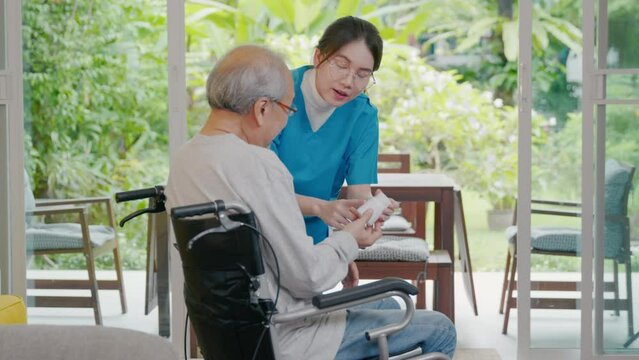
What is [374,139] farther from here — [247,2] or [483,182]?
[483,182]

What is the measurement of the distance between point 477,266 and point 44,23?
14.3 feet

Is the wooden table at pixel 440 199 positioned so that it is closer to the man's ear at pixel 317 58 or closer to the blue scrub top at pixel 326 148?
the blue scrub top at pixel 326 148

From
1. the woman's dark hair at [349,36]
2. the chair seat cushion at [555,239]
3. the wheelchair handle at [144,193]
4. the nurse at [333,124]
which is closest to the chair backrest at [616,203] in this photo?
the chair seat cushion at [555,239]

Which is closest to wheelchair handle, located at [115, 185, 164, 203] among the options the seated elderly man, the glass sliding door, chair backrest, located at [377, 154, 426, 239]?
the seated elderly man

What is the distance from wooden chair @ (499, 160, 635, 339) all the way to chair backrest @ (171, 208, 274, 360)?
223 centimetres

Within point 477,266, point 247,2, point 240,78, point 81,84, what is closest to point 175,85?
point 81,84

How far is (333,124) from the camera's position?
286 centimetres

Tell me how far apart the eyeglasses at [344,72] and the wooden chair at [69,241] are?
79.7 inches

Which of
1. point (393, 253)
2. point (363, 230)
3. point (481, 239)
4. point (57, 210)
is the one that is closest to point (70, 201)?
point (57, 210)

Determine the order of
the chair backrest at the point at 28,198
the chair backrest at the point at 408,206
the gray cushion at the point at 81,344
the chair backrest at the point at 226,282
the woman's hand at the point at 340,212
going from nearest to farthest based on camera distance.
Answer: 1. the gray cushion at the point at 81,344
2. the chair backrest at the point at 226,282
3. the woman's hand at the point at 340,212
4. the chair backrest at the point at 28,198
5. the chair backrest at the point at 408,206

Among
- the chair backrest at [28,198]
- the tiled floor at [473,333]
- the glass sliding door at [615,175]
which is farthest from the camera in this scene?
the chair backrest at [28,198]

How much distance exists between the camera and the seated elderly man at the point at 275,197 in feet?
7.25

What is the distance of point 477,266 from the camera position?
7.95 meters

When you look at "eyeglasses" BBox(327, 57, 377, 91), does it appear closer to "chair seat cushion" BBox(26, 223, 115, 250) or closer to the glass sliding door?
the glass sliding door
